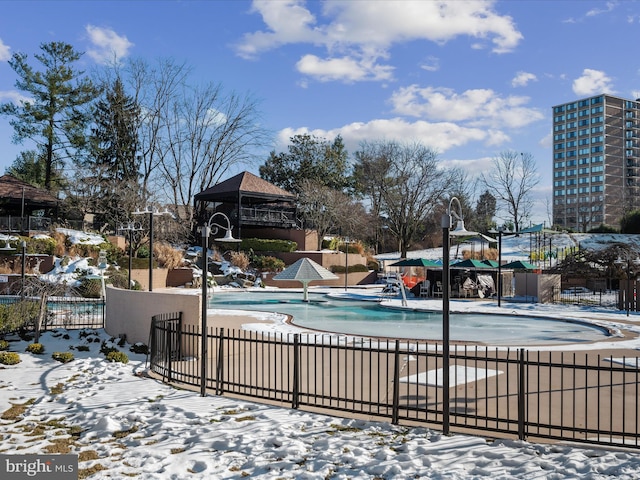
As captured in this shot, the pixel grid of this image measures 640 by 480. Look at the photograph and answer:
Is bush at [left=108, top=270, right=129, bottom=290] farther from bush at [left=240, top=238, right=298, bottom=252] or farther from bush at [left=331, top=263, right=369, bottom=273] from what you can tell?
bush at [left=331, top=263, right=369, bottom=273]

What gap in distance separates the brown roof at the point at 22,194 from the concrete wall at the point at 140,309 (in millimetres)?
24801

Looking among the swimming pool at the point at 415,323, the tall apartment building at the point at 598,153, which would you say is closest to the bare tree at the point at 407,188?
the swimming pool at the point at 415,323

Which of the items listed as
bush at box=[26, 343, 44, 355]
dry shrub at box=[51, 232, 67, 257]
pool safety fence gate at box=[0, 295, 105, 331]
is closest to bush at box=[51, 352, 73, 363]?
bush at box=[26, 343, 44, 355]

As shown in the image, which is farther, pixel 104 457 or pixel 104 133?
pixel 104 133

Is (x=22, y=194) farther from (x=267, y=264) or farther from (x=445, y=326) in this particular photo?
(x=445, y=326)

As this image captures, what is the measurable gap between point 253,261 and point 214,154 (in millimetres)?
15316

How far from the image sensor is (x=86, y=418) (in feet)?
24.8

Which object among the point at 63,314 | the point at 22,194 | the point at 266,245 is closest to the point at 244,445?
the point at 63,314

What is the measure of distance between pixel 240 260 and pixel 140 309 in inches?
975

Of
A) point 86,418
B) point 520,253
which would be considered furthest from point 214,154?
point 86,418

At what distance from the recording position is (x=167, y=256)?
3431cm

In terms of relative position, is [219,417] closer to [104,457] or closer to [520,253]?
[104,457]

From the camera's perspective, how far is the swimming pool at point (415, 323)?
1555 centimetres

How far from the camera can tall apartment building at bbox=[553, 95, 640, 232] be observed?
109562 millimetres
